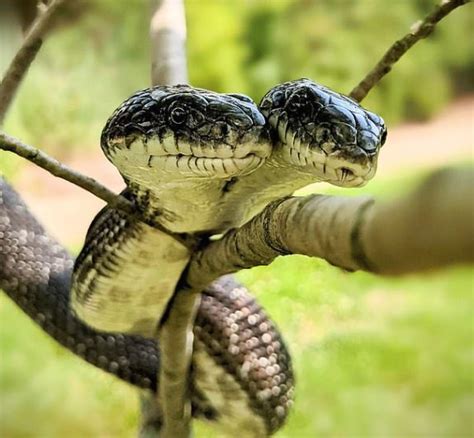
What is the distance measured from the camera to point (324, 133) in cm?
65

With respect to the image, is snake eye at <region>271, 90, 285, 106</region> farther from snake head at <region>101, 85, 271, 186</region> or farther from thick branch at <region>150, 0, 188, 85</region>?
thick branch at <region>150, 0, 188, 85</region>

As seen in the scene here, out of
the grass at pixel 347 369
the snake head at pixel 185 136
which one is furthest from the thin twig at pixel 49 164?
the grass at pixel 347 369

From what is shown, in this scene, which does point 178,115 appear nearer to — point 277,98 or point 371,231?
point 277,98

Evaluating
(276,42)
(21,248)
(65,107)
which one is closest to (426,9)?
(276,42)

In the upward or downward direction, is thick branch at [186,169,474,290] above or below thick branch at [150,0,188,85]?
below

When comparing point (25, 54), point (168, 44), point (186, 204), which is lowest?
point (186, 204)

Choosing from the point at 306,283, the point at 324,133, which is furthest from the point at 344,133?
the point at 306,283

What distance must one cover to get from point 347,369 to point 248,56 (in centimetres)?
129

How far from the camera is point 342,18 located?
2.97 m

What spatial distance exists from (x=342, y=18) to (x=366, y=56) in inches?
9.0

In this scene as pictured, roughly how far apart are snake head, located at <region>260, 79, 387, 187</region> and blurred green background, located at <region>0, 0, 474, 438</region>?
1.40ft

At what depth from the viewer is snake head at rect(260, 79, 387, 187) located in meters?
0.64

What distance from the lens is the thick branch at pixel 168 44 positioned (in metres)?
1.01

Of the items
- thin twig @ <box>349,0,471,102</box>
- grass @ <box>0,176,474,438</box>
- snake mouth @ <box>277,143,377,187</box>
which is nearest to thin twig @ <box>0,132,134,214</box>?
snake mouth @ <box>277,143,377,187</box>
